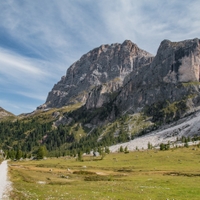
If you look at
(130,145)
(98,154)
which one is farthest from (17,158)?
(130,145)

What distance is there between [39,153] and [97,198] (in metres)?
160

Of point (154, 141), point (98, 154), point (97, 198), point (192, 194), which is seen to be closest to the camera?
point (97, 198)

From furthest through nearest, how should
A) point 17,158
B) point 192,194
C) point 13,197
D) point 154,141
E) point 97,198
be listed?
point 154,141 < point 17,158 < point 192,194 < point 97,198 < point 13,197

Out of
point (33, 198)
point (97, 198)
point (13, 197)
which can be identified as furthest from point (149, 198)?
point (13, 197)

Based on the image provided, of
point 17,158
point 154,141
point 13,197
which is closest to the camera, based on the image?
point 13,197

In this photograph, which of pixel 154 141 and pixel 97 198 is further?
pixel 154 141

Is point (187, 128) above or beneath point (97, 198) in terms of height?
above

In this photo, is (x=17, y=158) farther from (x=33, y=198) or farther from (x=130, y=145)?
(x=33, y=198)

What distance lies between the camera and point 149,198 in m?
25.3

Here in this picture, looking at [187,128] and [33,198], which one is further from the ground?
[187,128]

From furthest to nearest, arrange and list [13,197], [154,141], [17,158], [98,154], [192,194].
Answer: [154,141] → [17,158] → [98,154] → [192,194] → [13,197]

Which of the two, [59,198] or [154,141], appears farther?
[154,141]

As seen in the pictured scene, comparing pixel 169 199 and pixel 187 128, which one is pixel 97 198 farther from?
pixel 187 128

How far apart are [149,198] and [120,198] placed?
11.2 ft
